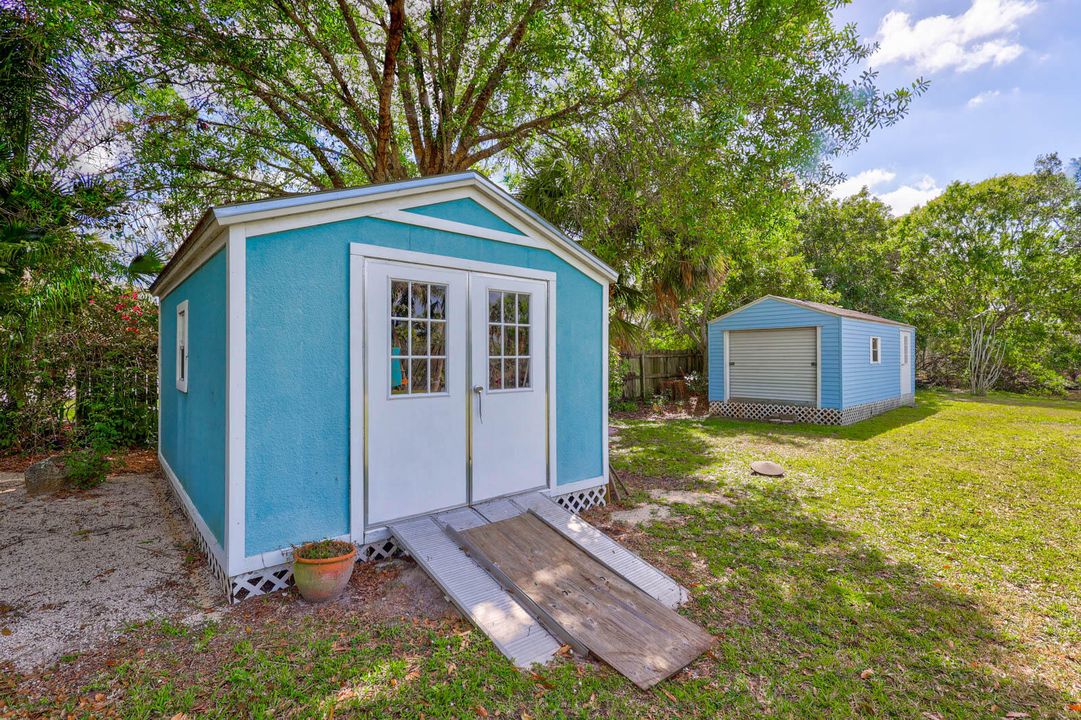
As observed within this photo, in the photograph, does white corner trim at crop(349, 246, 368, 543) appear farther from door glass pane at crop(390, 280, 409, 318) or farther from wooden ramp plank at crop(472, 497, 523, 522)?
wooden ramp plank at crop(472, 497, 523, 522)

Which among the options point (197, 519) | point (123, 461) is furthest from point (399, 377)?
point (123, 461)

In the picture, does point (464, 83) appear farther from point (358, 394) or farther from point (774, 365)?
point (774, 365)

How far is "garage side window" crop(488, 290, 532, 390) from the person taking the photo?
4.34 meters

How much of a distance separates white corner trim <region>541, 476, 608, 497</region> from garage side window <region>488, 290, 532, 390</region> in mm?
1067

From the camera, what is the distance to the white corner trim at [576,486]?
4.80 meters

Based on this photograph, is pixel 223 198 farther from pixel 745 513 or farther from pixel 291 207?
pixel 745 513

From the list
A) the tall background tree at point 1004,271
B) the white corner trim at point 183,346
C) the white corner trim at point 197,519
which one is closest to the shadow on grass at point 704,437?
the white corner trim at point 197,519

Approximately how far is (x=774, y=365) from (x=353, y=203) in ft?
34.1

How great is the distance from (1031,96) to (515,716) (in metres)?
10.6

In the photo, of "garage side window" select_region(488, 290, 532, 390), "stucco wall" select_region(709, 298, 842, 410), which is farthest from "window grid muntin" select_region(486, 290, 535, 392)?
"stucco wall" select_region(709, 298, 842, 410)

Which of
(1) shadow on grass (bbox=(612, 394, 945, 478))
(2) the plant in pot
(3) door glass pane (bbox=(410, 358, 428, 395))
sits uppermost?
(3) door glass pane (bbox=(410, 358, 428, 395))

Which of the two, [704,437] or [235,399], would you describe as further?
[704,437]

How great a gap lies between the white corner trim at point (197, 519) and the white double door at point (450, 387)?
3.13 ft

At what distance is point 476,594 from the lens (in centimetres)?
311
